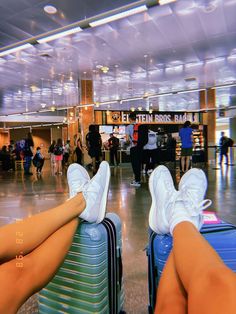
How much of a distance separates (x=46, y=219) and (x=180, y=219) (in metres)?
0.50

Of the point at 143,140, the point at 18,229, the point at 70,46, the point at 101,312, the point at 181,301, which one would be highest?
the point at 70,46

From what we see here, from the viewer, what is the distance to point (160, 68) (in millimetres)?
10594

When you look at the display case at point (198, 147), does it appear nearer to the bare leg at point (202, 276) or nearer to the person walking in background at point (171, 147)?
the person walking in background at point (171, 147)

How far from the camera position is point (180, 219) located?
1.00m

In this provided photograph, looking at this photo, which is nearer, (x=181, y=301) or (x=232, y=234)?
(x=181, y=301)

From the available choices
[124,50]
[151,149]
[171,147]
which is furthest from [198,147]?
[151,149]

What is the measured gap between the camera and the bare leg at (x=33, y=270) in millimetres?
808

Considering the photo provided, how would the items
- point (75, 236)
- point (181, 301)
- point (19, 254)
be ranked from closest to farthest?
point (181, 301) < point (19, 254) < point (75, 236)

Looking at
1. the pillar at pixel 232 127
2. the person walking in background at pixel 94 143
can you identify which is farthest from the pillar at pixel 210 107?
the pillar at pixel 232 127

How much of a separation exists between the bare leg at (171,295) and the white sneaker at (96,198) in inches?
16.1

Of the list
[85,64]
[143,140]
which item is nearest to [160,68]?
[85,64]

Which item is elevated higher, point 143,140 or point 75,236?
point 143,140

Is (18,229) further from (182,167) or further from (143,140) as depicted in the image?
(182,167)

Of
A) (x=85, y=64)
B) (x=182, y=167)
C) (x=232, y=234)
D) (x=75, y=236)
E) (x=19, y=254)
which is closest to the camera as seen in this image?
(x=19, y=254)
